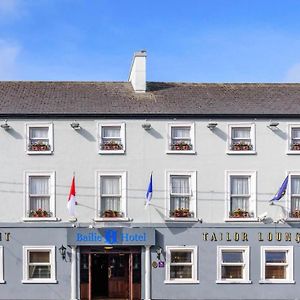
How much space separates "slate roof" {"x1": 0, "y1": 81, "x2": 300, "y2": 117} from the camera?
25703 millimetres

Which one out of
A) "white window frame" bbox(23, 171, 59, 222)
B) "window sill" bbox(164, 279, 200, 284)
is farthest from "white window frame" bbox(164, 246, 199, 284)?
"white window frame" bbox(23, 171, 59, 222)

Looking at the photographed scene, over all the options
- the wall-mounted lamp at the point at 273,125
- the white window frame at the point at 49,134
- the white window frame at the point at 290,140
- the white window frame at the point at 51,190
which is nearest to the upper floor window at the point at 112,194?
A: the white window frame at the point at 51,190

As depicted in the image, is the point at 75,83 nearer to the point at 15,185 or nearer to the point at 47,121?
the point at 47,121

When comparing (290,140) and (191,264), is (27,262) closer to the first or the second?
(191,264)

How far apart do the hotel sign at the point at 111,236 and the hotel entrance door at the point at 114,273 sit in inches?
24.5

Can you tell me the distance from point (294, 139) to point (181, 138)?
5025 mm

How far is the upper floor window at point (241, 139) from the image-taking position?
25703mm

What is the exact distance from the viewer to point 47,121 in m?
25.6

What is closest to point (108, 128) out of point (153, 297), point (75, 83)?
point (75, 83)

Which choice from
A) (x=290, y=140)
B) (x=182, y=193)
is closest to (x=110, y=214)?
(x=182, y=193)

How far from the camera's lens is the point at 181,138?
25.8 metres

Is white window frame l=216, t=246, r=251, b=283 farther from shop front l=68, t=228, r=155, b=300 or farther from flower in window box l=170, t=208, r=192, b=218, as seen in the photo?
shop front l=68, t=228, r=155, b=300

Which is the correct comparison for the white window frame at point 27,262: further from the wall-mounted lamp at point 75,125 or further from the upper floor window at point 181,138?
the upper floor window at point 181,138

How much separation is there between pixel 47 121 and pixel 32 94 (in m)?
2.27
